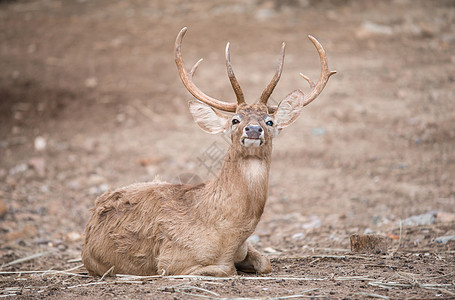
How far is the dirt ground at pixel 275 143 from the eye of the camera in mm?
6457

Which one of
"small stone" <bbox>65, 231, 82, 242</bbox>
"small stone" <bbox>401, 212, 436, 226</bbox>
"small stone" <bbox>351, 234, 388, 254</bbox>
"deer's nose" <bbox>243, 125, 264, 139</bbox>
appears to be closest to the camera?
"deer's nose" <bbox>243, 125, 264, 139</bbox>

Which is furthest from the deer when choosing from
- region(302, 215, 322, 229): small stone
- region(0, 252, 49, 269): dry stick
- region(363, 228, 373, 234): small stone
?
region(302, 215, 322, 229): small stone

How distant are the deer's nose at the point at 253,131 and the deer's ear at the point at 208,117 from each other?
66 centimetres

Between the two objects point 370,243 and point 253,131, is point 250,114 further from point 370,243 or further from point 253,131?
point 370,243

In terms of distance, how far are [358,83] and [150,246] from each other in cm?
895

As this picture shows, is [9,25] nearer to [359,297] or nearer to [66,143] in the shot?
[66,143]

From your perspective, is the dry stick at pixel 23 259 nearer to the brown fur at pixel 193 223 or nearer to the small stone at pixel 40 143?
the brown fur at pixel 193 223

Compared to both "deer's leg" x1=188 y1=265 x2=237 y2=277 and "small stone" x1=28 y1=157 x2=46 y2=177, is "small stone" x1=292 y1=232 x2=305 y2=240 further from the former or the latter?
"small stone" x1=28 y1=157 x2=46 y2=177

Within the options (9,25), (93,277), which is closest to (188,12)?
(9,25)

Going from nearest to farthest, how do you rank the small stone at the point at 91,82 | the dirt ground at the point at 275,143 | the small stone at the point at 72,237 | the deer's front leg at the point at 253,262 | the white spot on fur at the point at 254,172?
the white spot on fur at the point at 254,172 < the deer's front leg at the point at 253,262 < the dirt ground at the point at 275,143 < the small stone at the point at 72,237 < the small stone at the point at 91,82

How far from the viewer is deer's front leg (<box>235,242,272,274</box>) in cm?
636

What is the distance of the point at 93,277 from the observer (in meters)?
6.73

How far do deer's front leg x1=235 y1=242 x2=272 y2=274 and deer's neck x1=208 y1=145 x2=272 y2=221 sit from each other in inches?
19.4

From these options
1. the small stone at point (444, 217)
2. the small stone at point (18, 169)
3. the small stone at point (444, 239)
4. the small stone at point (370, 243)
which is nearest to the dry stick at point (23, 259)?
the small stone at point (18, 169)
